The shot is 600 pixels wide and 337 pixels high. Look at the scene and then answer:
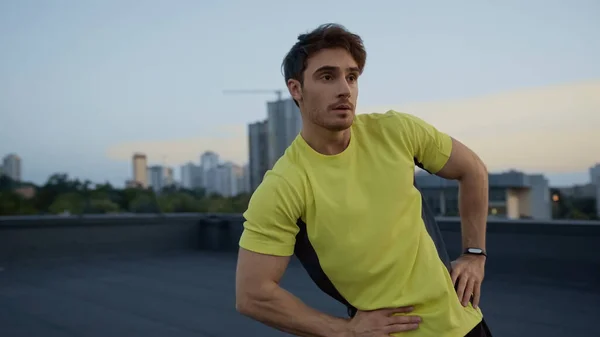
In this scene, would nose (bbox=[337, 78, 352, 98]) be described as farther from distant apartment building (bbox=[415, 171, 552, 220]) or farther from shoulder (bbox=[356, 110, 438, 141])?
distant apartment building (bbox=[415, 171, 552, 220])

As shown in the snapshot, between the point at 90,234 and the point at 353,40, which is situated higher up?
the point at 353,40

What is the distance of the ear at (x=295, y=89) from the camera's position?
47.7 inches

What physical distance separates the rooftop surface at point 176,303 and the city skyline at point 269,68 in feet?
9.89

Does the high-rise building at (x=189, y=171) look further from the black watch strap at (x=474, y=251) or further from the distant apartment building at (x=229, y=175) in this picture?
the black watch strap at (x=474, y=251)

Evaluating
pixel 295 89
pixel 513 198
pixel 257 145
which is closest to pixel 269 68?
pixel 513 198

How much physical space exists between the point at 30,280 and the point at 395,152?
5.17m

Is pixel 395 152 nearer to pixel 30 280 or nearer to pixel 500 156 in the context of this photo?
pixel 30 280

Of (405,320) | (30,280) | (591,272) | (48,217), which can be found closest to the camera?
(405,320)

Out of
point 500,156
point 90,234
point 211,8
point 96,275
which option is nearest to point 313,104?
point 96,275

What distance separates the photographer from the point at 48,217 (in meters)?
6.85

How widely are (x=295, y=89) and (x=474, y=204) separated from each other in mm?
577

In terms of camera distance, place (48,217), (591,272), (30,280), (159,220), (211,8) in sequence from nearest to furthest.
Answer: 1. (591,272)
2. (30,280)
3. (48,217)
4. (159,220)
5. (211,8)

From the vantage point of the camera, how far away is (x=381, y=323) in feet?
3.71

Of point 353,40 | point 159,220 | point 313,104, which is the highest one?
point 353,40
